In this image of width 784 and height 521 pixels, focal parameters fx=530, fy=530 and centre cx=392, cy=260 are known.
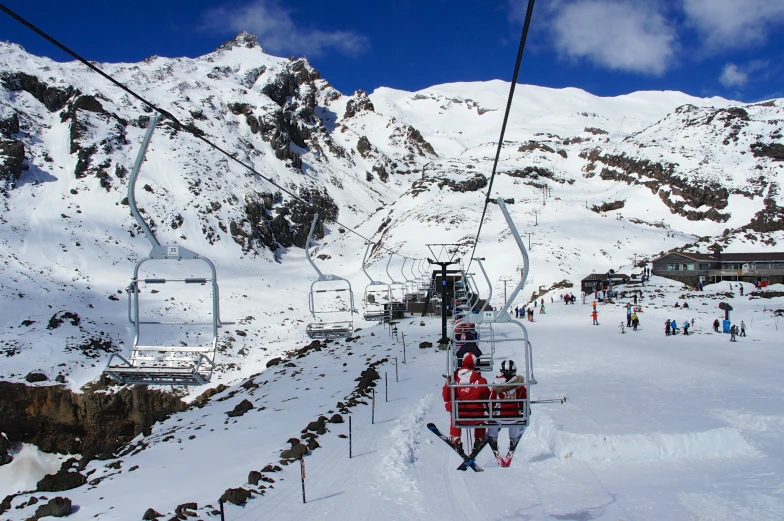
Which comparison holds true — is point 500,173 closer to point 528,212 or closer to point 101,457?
point 528,212

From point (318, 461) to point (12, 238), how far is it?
62.6m

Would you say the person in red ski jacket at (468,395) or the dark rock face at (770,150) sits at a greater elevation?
the dark rock face at (770,150)

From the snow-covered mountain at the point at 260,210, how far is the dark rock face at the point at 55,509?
24.6 inches

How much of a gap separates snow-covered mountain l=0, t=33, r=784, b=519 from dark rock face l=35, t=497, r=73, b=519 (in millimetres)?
625

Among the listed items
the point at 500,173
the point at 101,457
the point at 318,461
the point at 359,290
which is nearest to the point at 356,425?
the point at 318,461

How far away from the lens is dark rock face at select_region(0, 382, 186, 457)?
96.7 feet

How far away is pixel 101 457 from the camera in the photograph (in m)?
18.1

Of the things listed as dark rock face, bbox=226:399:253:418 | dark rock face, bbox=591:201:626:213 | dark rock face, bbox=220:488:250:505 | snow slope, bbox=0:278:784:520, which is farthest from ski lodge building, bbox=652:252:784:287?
dark rock face, bbox=220:488:250:505

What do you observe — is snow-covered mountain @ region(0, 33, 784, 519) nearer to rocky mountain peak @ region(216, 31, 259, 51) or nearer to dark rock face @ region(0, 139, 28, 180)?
dark rock face @ region(0, 139, 28, 180)

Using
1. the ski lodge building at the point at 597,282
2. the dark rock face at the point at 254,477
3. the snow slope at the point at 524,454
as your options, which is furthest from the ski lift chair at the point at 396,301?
the ski lodge building at the point at 597,282

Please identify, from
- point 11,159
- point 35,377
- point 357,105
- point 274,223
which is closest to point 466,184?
point 274,223

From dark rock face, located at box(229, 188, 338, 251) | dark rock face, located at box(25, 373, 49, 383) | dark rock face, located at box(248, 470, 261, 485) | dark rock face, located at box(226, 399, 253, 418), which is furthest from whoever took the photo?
dark rock face, located at box(229, 188, 338, 251)

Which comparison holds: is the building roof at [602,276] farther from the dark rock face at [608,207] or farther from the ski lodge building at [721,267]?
the dark rock face at [608,207]

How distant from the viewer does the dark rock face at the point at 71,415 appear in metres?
29.5
